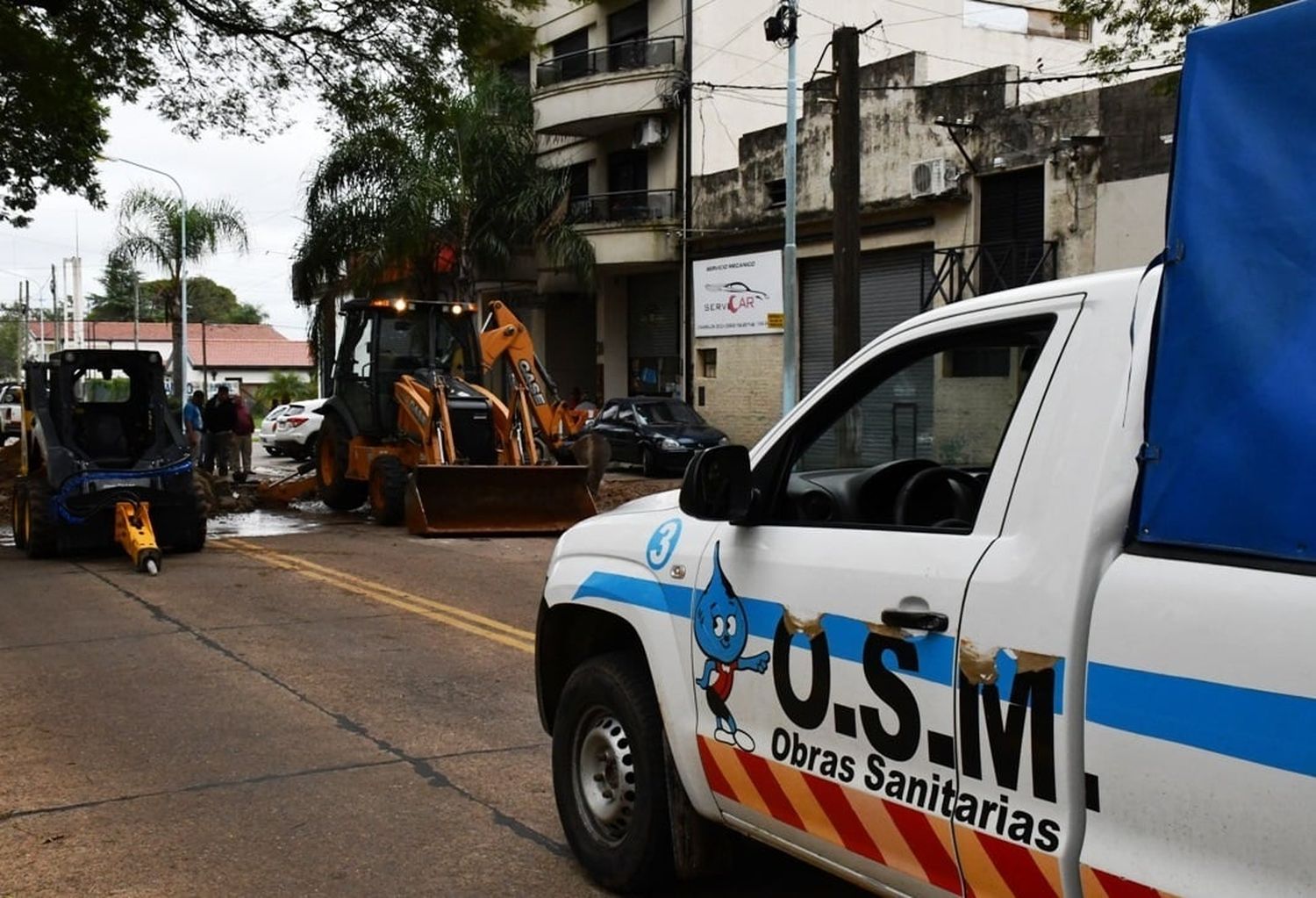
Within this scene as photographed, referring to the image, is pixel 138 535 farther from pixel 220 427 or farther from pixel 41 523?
pixel 220 427

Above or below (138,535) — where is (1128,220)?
above

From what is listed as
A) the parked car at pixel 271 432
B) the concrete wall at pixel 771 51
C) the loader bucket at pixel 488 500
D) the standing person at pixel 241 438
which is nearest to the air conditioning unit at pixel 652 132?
the concrete wall at pixel 771 51

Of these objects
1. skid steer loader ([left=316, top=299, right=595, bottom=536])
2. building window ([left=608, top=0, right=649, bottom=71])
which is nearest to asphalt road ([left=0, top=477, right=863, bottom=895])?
skid steer loader ([left=316, top=299, right=595, bottom=536])

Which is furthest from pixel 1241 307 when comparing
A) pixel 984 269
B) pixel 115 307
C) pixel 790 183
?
pixel 115 307

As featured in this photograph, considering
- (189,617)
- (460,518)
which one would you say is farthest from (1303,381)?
(460,518)

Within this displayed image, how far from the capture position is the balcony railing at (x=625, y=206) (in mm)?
32969

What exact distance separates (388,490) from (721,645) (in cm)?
1392

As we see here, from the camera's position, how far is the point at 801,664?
12.4 feet

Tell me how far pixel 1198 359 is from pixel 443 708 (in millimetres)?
5535

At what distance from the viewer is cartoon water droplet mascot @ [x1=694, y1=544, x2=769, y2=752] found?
4043 millimetres

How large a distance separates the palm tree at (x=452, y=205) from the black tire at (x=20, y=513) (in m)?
18.3

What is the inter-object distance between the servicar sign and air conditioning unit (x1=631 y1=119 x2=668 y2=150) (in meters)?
3.23

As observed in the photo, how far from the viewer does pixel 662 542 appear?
4453 mm

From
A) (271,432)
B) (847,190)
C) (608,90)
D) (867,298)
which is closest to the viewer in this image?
(847,190)
